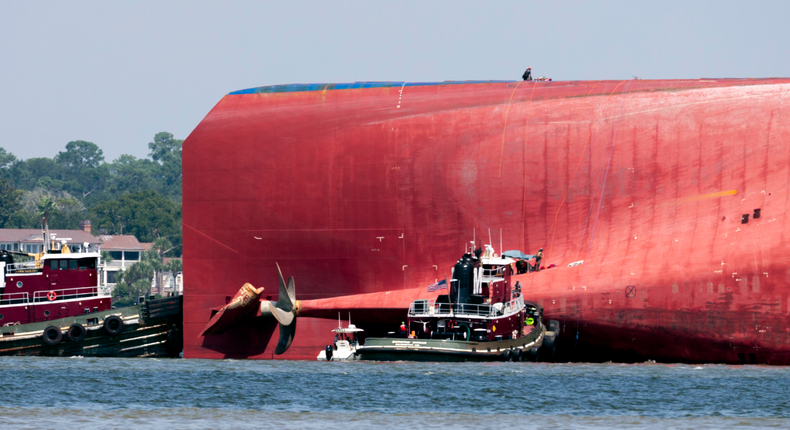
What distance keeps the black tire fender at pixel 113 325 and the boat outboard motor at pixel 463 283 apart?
14069 millimetres

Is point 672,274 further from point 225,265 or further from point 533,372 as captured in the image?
point 225,265

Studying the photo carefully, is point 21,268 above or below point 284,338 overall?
above

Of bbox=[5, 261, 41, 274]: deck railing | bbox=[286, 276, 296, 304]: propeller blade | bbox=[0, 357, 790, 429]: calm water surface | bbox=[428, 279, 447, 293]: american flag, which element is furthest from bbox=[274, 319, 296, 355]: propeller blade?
bbox=[5, 261, 41, 274]: deck railing

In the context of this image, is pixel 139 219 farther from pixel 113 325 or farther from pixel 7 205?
pixel 113 325

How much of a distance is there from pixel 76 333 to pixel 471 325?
16.4 m

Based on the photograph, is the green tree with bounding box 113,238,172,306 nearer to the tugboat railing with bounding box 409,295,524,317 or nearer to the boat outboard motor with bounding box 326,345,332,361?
the boat outboard motor with bounding box 326,345,332,361

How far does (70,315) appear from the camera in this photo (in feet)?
153

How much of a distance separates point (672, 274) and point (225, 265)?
18.7 meters

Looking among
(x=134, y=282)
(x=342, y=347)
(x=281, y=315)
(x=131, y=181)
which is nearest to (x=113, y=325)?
(x=281, y=315)

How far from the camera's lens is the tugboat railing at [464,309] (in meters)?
40.6

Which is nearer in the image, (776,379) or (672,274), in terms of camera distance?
(776,379)

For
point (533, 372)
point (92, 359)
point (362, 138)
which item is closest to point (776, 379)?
point (533, 372)

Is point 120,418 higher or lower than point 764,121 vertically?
lower

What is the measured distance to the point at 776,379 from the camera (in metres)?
38.0
